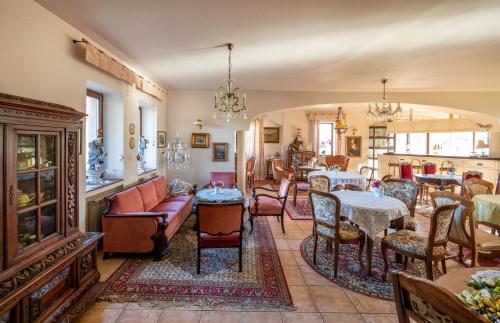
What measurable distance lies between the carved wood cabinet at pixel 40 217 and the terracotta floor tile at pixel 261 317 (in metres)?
1.42

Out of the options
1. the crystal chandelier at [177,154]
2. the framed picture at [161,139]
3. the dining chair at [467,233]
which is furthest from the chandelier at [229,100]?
the dining chair at [467,233]

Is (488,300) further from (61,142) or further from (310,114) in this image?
(310,114)

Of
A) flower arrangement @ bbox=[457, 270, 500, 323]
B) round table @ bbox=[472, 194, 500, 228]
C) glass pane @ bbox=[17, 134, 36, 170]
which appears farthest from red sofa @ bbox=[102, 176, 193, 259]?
round table @ bbox=[472, 194, 500, 228]

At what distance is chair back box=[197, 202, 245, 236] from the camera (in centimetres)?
291

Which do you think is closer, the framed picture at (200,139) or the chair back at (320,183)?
the chair back at (320,183)

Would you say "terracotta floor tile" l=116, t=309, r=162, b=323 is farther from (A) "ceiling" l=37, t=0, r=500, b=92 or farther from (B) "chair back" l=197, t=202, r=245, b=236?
(A) "ceiling" l=37, t=0, r=500, b=92

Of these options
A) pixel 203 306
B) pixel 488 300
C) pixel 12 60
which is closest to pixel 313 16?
pixel 488 300

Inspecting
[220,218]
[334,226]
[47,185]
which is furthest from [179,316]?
[334,226]

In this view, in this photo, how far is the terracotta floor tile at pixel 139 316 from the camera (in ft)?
7.25

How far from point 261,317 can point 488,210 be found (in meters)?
3.32

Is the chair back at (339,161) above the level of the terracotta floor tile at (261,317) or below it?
above

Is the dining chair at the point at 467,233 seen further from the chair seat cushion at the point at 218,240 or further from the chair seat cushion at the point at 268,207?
the chair seat cushion at the point at 218,240

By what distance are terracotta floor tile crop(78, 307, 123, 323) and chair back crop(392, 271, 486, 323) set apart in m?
2.26

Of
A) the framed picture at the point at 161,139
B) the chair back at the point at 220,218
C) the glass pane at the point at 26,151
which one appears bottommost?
the chair back at the point at 220,218
